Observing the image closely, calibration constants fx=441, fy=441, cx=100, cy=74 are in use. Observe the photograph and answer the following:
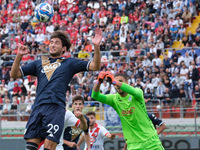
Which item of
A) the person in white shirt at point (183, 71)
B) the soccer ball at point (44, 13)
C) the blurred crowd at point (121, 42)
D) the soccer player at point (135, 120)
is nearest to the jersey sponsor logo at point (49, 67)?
the soccer player at point (135, 120)

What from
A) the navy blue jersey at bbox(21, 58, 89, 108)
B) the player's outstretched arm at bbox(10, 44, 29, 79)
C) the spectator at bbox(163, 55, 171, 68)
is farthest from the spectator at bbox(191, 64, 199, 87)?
the player's outstretched arm at bbox(10, 44, 29, 79)

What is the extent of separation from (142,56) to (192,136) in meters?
6.07

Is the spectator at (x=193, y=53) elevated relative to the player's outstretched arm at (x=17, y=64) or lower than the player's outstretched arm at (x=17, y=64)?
lower

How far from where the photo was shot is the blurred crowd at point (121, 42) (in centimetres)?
1817

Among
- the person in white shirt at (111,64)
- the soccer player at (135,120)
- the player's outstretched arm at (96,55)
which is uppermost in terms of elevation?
the player's outstretched arm at (96,55)

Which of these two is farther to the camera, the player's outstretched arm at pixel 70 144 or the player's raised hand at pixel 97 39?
the player's outstretched arm at pixel 70 144

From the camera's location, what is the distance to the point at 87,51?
73.7 ft

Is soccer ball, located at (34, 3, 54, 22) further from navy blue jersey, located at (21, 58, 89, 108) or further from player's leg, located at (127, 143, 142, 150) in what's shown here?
navy blue jersey, located at (21, 58, 89, 108)

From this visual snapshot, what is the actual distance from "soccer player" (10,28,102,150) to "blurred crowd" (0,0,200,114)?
9762mm

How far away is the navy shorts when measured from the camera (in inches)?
225

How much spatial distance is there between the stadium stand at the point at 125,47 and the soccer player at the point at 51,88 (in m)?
9.44

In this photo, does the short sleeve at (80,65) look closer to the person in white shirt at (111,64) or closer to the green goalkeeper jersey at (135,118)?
the green goalkeeper jersey at (135,118)

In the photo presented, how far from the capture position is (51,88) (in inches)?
232

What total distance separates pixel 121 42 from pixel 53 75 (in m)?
16.3
